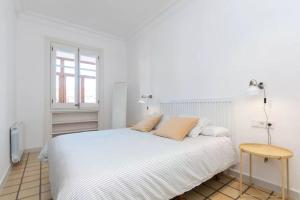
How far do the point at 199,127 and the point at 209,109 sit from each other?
41 centimetres

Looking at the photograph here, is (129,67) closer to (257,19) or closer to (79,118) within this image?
(79,118)

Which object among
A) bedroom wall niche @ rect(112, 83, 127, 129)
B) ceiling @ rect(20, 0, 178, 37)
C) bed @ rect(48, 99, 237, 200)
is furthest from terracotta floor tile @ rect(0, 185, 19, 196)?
ceiling @ rect(20, 0, 178, 37)

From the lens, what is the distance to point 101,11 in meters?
3.35

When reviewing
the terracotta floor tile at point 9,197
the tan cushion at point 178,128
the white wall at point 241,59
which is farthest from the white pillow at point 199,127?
the terracotta floor tile at point 9,197

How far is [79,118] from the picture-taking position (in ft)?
13.5

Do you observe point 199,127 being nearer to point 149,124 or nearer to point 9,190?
point 149,124

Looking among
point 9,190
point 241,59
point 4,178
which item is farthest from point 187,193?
point 4,178

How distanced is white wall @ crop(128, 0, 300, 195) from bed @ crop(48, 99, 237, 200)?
0.65 m

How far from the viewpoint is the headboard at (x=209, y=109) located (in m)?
2.32

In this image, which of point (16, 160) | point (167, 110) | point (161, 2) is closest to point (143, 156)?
point (167, 110)

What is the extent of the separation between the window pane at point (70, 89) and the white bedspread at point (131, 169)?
7.69 ft

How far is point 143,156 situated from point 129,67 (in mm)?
3647

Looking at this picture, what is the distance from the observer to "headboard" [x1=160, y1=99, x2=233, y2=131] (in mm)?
2318

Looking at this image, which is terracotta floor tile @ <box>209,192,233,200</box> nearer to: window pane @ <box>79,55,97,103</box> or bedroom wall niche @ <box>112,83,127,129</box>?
bedroom wall niche @ <box>112,83,127,129</box>
